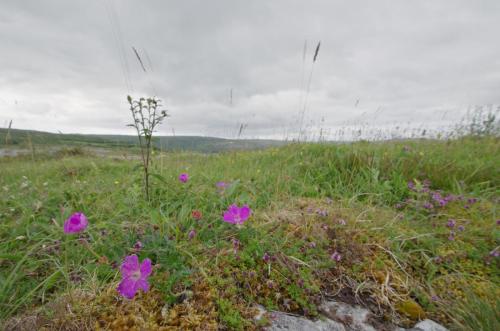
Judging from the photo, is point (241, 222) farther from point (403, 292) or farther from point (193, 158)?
point (193, 158)

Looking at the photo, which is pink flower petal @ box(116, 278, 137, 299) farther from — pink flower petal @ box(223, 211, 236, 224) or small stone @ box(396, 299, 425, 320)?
small stone @ box(396, 299, 425, 320)

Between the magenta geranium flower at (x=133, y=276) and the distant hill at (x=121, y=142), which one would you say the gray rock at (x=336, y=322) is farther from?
the distant hill at (x=121, y=142)

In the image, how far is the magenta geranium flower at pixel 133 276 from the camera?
1026 mm

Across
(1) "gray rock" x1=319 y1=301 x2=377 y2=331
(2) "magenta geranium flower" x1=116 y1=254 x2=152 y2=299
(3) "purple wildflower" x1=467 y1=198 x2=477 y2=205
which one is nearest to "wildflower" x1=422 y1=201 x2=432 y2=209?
(3) "purple wildflower" x1=467 y1=198 x2=477 y2=205

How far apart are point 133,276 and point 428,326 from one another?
1.56 metres

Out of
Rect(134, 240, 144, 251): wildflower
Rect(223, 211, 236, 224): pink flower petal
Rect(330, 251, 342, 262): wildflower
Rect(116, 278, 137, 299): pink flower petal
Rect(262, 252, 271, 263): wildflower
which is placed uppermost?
Rect(223, 211, 236, 224): pink flower petal

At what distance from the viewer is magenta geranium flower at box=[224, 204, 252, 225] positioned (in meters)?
1.53

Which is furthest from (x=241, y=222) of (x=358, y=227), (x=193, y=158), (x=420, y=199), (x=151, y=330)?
(x=193, y=158)

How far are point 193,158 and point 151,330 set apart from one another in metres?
4.56

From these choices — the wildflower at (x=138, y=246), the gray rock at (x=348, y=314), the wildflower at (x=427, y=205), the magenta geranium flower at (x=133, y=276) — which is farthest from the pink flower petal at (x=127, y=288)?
the wildflower at (x=427, y=205)

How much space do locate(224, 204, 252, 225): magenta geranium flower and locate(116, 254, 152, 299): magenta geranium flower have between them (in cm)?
60

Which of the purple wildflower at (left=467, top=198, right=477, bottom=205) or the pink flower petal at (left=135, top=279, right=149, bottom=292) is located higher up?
the purple wildflower at (left=467, top=198, right=477, bottom=205)

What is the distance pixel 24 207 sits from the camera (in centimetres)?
211

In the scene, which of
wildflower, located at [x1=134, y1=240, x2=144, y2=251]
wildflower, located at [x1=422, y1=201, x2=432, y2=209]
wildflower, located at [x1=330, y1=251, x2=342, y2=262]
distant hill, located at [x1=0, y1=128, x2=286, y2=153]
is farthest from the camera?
distant hill, located at [x1=0, y1=128, x2=286, y2=153]
